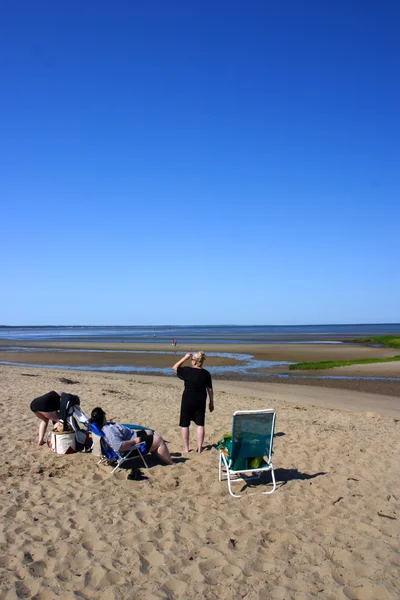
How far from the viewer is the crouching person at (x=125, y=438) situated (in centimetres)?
632

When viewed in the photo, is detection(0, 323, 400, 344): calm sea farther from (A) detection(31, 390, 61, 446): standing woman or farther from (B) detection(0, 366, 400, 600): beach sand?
(B) detection(0, 366, 400, 600): beach sand

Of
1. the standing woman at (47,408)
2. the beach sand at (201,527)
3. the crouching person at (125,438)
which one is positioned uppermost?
the standing woman at (47,408)

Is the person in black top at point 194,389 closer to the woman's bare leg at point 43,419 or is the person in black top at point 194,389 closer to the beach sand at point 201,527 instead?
the beach sand at point 201,527

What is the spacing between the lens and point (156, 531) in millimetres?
4598

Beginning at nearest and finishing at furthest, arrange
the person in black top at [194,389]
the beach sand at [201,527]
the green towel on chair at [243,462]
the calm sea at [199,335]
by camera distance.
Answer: the beach sand at [201,527]
the green towel on chair at [243,462]
the person in black top at [194,389]
the calm sea at [199,335]

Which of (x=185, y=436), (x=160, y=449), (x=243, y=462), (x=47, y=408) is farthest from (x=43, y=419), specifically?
(x=243, y=462)

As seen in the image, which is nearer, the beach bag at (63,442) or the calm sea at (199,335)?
the beach bag at (63,442)

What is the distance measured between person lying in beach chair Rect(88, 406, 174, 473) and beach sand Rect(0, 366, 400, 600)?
8.9 inches

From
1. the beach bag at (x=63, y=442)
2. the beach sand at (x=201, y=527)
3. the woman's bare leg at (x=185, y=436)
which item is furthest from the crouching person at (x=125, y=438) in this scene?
the beach bag at (x=63, y=442)

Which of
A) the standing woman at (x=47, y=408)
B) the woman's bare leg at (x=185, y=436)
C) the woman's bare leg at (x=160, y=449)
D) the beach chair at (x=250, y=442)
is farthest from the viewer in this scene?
the standing woman at (x=47, y=408)

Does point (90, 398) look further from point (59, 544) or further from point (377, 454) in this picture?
point (59, 544)

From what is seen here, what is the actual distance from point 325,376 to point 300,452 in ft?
44.2

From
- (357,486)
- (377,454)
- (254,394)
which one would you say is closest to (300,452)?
(377,454)

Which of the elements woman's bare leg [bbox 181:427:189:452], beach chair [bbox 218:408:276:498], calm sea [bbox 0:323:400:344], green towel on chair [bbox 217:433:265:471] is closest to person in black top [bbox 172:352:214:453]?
woman's bare leg [bbox 181:427:189:452]
